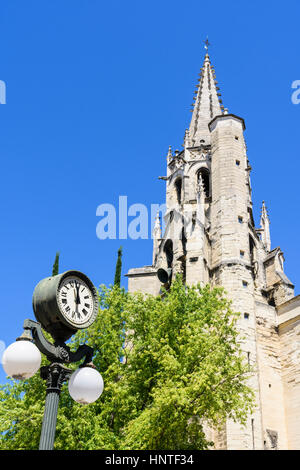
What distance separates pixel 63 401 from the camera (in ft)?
56.6

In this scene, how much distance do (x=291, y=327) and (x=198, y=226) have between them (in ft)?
25.9

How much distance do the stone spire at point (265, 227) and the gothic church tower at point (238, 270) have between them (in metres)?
1.69

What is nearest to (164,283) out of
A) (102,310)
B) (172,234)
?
(172,234)

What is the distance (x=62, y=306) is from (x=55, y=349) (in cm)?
50

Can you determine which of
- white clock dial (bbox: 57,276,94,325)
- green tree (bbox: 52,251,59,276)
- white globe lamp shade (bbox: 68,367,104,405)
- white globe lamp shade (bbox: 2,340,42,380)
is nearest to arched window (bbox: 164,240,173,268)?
green tree (bbox: 52,251,59,276)

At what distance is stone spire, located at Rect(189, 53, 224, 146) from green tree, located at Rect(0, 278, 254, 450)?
2565 centimetres

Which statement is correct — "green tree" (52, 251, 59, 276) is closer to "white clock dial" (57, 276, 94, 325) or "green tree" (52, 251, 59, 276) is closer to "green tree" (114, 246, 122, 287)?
"green tree" (114, 246, 122, 287)

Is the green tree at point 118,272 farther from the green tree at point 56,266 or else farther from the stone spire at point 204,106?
the stone spire at point 204,106

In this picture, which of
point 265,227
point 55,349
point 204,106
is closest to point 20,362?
point 55,349

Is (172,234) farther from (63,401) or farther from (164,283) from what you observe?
(63,401)

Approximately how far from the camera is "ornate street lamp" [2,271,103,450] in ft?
17.1

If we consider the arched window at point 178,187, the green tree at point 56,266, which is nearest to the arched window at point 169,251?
the arched window at point 178,187

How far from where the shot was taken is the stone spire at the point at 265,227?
1655 inches

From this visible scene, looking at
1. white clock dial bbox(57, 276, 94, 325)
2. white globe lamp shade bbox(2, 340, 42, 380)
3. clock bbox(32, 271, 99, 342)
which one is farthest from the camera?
white clock dial bbox(57, 276, 94, 325)
